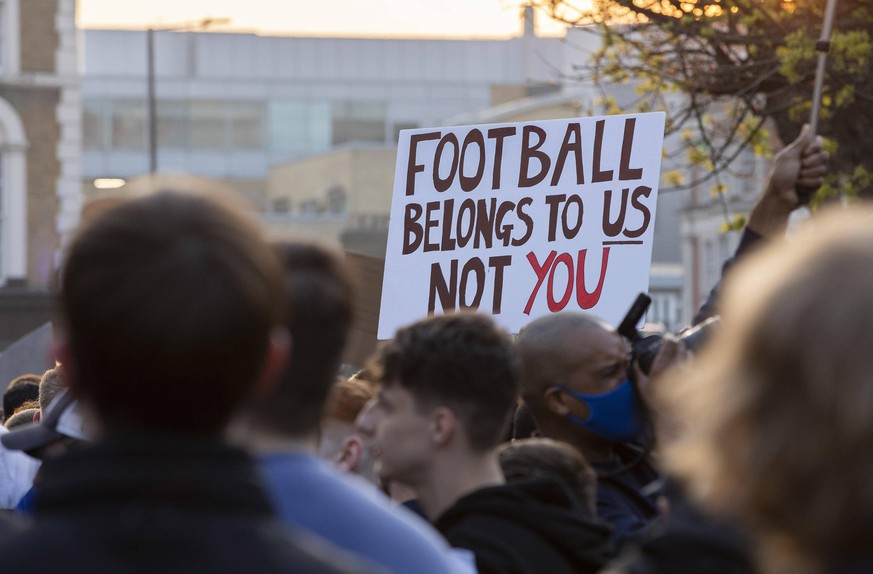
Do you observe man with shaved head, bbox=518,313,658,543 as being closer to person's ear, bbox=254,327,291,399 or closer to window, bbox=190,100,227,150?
person's ear, bbox=254,327,291,399

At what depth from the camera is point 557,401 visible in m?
3.92

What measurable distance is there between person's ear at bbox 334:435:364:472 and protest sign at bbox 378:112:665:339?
2.33 metres

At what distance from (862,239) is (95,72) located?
230 ft

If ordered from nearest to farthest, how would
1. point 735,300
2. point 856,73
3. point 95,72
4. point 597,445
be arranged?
1. point 735,300
2. point 597,445
3. point 856,73
4. point 95,72

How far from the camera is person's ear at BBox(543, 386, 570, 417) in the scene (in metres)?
3.91

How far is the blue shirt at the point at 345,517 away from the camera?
229cm

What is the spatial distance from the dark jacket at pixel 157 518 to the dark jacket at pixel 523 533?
3.99 feet

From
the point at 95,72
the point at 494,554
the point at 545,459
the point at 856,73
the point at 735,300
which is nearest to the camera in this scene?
the point at 735,300

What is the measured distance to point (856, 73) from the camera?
9773 millimetres

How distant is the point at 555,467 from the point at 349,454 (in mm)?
639

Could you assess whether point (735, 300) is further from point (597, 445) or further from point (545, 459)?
point (597, 445)

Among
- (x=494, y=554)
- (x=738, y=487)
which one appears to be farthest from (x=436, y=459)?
(x=738, y=487)

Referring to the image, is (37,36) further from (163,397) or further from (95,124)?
(95,124)

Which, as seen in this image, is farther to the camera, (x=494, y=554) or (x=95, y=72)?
(x=95, y=72)
